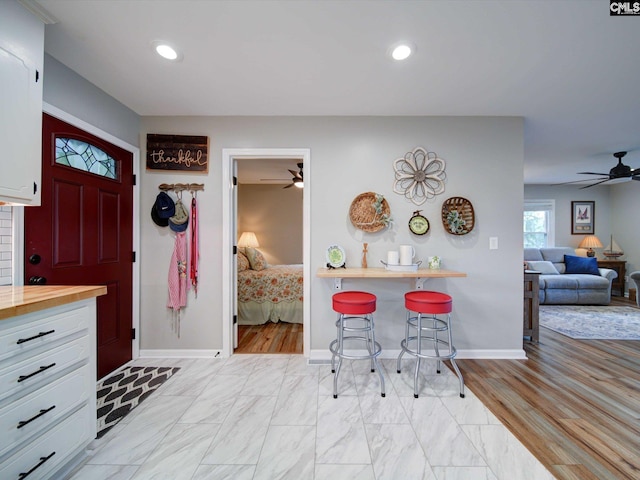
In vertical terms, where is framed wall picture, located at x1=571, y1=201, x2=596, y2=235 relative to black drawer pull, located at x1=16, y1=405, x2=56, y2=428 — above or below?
above

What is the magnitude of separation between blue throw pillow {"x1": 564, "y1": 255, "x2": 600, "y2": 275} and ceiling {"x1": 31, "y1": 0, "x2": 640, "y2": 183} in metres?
3.39

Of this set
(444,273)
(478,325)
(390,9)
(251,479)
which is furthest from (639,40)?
(251,479)

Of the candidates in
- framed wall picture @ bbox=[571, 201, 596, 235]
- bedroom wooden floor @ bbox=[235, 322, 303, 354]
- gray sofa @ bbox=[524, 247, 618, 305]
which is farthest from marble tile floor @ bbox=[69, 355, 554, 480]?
framed wall picture @ bbox=[571, 201, 596, 235]

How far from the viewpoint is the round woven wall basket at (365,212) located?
8.67 ft

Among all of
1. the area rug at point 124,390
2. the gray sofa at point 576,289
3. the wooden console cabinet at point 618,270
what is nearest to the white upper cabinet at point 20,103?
the area rug at point 124,390

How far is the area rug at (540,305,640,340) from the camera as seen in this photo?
10.9ft

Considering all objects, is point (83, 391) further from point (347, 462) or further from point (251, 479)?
point (347, 462)

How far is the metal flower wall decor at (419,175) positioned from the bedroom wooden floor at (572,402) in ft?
5.76

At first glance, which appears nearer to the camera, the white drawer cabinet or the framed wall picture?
the white drawer cabinet

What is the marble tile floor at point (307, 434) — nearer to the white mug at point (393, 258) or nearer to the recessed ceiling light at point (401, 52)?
the white mug at point (393, 258)

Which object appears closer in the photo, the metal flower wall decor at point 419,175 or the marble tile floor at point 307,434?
the marble tile floor at point 307,434

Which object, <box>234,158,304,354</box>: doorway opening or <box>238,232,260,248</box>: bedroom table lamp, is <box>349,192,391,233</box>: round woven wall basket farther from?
<box>238,232,260,248</box>: bedroom table lamp

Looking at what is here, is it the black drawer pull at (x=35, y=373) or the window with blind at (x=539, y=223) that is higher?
the window with blind at (x=539, y=223)

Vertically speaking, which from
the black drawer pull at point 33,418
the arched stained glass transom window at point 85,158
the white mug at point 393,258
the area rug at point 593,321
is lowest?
the area rug at point 593,321
